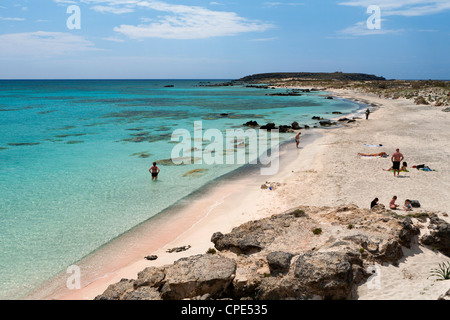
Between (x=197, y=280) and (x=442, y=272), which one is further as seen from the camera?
(x=442, y=272)

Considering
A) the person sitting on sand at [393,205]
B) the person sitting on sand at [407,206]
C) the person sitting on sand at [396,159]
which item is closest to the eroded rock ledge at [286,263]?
the person sitting on sand at [407,206]

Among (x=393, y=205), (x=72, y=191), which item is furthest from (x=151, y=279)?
(x=72, y=191)

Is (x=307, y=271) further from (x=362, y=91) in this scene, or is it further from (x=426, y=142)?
(x=362, y=91)

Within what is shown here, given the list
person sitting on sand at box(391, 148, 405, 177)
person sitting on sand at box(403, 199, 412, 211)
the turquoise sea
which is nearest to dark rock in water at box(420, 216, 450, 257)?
person sitting on sand at box(403, 199, 412, 211)

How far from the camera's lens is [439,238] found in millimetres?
9297

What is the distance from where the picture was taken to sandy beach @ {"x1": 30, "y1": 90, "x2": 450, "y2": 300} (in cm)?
870

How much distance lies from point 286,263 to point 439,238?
16.9 feet

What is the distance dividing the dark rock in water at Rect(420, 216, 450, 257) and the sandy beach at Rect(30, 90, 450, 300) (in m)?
0.31

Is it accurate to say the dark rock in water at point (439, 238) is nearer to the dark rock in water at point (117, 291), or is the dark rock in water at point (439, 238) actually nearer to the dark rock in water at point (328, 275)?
the dark rock in water at point (328, 275)

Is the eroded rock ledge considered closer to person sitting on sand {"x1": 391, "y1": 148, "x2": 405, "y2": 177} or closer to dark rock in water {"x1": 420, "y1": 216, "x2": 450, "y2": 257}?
dark rock in water {"x1": 420, "y1": 216, "x2": 450, "y2": 257}

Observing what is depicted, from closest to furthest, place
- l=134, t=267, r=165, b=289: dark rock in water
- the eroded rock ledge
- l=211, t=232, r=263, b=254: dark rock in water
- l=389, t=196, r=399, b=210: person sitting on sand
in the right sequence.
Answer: the eroded rock ledge
l=134, t=267, r=165, b=289: dark rock in water
l=211, t=232, r=263, b=254: dark rock in water
l=389, t=196, r=399, b=210: person sitting on sand

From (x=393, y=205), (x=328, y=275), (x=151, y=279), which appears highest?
(x=328, y=275)

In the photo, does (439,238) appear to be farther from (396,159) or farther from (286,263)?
(396,159)
